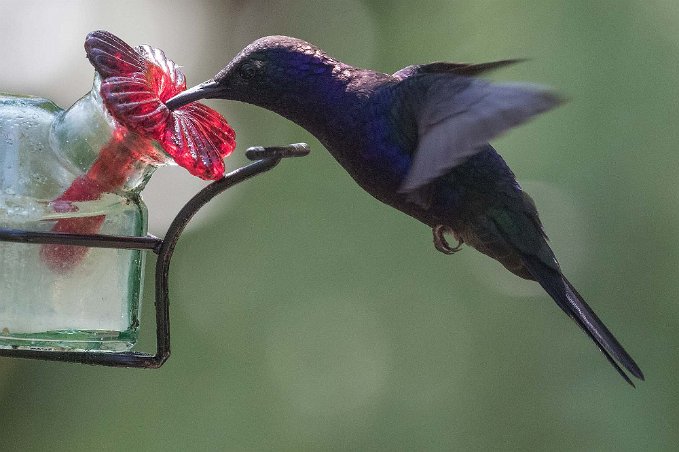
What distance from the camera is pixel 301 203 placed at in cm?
523

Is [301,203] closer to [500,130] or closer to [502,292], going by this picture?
[502,292]

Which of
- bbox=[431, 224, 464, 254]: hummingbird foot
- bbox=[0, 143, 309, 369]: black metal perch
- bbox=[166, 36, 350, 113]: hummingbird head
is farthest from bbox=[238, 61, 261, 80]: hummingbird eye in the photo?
bbox=[431, 224, 464, 254]: hummingbird foot

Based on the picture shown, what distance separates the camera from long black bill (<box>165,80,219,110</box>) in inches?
83.4

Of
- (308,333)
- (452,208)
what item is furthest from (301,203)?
(452,208)

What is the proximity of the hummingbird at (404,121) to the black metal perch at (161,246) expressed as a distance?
209mm

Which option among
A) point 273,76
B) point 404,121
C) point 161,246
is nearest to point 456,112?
point 404,121

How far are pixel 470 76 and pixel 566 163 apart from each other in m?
2.71

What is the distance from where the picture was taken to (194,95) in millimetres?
2137

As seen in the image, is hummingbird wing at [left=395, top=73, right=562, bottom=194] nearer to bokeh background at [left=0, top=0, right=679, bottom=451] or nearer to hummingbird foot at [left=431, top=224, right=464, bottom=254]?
hummingbird foot at [left=431, top=224, right=464, bottom=254]

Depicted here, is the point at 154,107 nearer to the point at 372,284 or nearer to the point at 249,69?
the point at 249,69

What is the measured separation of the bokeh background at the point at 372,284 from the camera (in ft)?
15.8

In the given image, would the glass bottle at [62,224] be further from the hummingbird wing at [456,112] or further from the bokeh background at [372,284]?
the bokeh background at [372,284]

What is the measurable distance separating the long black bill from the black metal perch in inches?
8.0

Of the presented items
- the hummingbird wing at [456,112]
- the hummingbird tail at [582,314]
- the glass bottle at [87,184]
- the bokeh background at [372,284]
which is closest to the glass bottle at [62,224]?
the glass bottle at [87,184]
